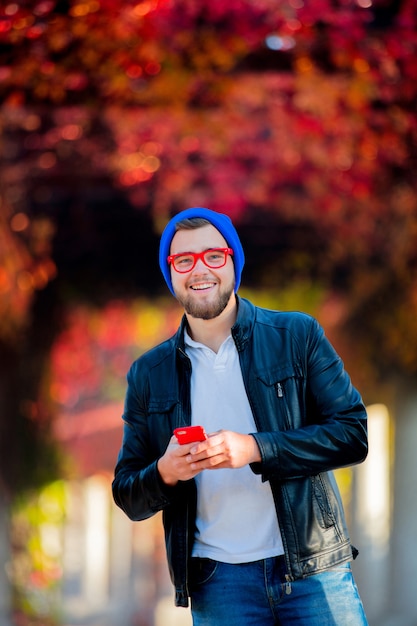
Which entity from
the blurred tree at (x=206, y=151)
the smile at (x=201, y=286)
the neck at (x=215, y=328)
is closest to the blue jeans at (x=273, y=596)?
the neck at (x=215, y=328)

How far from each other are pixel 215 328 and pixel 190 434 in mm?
393

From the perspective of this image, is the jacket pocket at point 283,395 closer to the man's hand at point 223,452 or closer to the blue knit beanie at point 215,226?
the man's hand at point 223,452

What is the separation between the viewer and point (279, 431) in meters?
2.02

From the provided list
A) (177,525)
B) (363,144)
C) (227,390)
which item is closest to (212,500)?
(177,525)

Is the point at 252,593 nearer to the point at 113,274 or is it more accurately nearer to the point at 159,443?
the point at 159,443

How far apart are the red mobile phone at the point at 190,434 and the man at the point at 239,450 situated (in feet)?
0.04

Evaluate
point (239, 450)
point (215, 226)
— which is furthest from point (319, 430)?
point (215, 226)

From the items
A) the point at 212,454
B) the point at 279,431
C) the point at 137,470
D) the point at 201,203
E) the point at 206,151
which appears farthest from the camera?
the point at 201,203

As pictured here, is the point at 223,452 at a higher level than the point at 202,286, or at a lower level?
lower

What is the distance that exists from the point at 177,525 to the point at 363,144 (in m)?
3.90

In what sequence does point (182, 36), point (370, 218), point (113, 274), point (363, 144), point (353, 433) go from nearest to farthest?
point (353, 433) → point (182, 36) → point (363, 144) → point (370, 218) → point (113, 274)

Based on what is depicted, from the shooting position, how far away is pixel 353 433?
2.04 m

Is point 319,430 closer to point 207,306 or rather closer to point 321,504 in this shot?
point 321,504

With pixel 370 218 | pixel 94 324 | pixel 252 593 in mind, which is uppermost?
pixel 370 218
